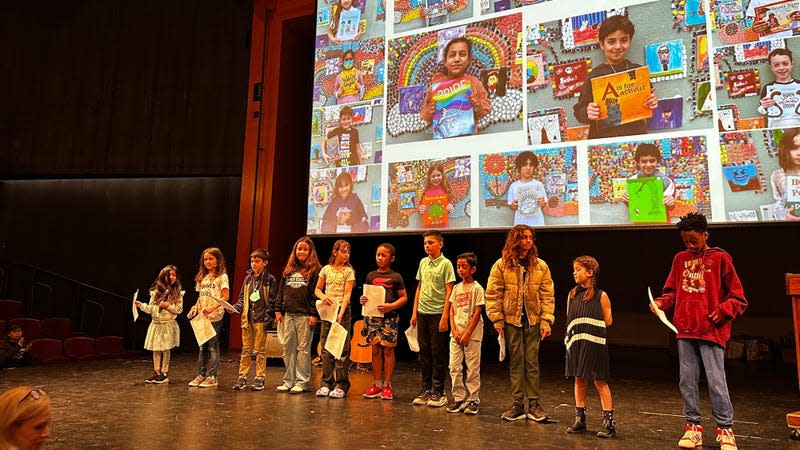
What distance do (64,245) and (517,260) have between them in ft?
29.8

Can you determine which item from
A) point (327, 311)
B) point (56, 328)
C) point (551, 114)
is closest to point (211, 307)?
point (327, 311)

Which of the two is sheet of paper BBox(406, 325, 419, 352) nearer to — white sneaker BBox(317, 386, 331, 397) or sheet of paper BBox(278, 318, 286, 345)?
white sneaker BBox(317, 386, 331, 397)

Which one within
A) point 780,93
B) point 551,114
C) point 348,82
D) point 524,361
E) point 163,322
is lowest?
point 524,361

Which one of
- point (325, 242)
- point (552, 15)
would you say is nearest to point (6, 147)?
point (325, 242)

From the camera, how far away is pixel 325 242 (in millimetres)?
8117

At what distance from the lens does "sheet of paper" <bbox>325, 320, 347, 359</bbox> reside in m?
4.60

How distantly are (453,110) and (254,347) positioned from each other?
2975 millimetres

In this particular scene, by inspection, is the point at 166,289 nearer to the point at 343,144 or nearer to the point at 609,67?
the point at 343,144

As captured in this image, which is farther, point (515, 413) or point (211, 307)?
A: point (211, 307)

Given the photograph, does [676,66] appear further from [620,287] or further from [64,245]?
[64,245]

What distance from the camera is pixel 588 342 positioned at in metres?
3.47

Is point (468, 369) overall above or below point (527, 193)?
below

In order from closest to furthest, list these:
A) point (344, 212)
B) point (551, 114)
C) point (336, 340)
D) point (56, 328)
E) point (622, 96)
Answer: point (336, 340) → point (622, 96) → point (551, 114) → point (344, 212) → point (56, 328)

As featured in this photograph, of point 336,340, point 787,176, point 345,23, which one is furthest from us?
point 345,23
